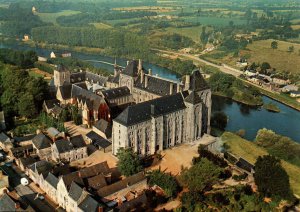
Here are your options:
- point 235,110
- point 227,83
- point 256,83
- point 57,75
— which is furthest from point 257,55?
point 57,75

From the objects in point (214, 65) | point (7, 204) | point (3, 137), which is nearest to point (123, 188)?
point (7, 204)

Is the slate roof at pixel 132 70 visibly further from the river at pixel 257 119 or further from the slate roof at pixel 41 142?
the slate roof at pixel 41 142

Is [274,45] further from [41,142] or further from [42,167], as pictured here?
[42,167]

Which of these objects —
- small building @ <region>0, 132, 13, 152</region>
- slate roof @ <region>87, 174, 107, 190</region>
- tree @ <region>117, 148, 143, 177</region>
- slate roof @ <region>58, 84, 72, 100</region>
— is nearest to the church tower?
slate roof @ <region>58, 84, 72, 100</region>

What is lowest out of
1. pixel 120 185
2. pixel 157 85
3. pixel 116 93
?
pixel 120 185

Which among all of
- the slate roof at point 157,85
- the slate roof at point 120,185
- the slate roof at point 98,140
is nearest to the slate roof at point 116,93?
the slate roof at point 157,85

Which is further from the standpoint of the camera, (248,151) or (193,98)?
(248,151)

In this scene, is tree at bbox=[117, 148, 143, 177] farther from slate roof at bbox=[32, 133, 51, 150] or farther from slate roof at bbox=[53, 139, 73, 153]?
slate roof at bbox=[32, 133, 51, 150]
